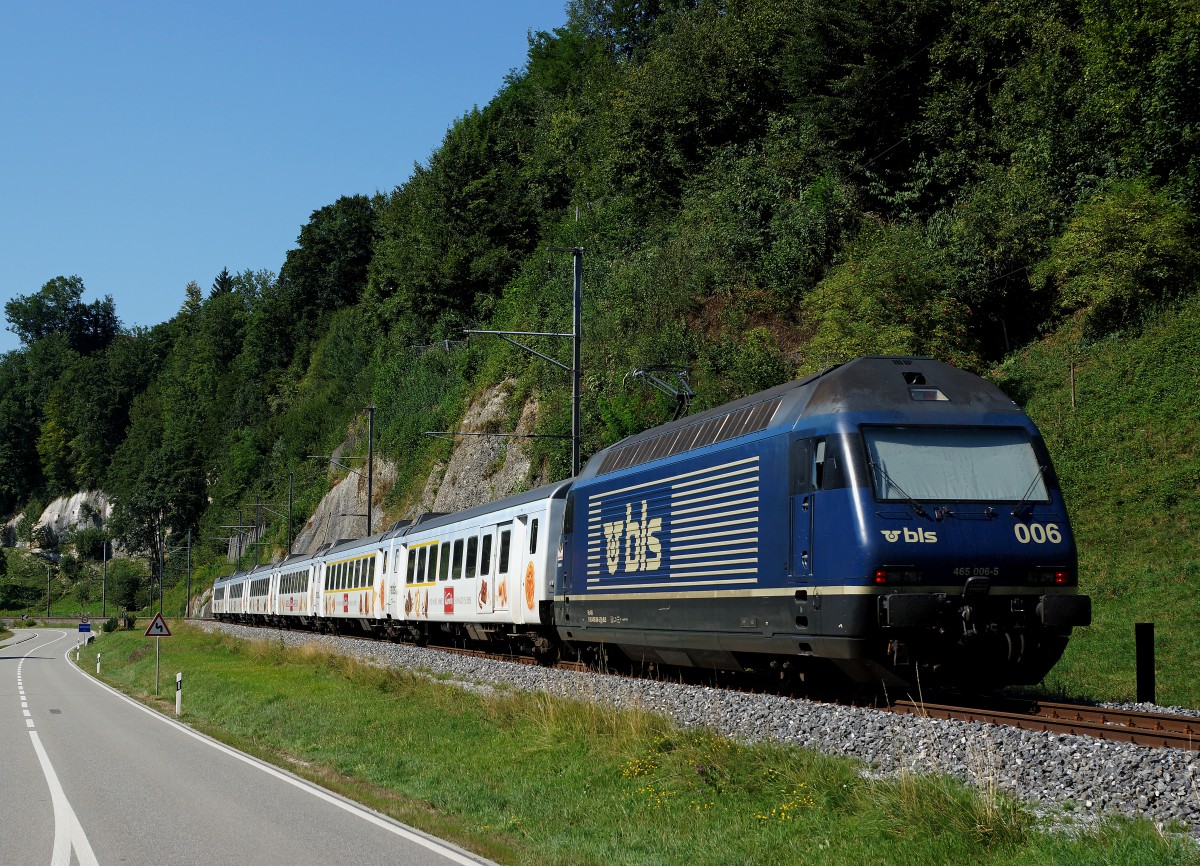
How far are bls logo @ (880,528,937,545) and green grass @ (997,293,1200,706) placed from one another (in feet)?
21.0

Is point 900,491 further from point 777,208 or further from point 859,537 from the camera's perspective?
point 777,208

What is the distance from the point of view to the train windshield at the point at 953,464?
13.6 metres

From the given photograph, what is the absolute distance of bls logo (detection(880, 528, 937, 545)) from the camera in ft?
43.3

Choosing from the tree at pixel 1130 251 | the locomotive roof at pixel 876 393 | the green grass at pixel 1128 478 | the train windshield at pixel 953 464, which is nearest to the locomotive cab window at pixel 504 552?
the locomotive roof at pixel 876 393

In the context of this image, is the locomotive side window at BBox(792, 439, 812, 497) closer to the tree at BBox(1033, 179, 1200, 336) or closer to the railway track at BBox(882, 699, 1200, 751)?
the railway track at BBox(882, 699, 1200, 751)

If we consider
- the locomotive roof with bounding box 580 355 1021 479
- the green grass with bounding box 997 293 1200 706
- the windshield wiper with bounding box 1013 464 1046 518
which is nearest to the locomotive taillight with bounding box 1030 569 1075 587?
the windshield wiper with bounding box 1013 464 1046 518

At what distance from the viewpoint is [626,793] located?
11.8 m

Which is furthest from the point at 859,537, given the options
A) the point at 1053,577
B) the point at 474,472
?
the point at 474,472

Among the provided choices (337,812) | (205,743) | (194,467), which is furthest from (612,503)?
(194,467)

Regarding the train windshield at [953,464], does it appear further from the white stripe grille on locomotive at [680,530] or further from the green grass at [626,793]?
the green grass at [626,793]

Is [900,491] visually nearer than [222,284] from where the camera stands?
Yes

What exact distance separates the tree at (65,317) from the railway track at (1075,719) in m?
189

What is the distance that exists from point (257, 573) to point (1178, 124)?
5163 centimetres

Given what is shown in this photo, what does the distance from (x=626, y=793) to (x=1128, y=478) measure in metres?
20.6
